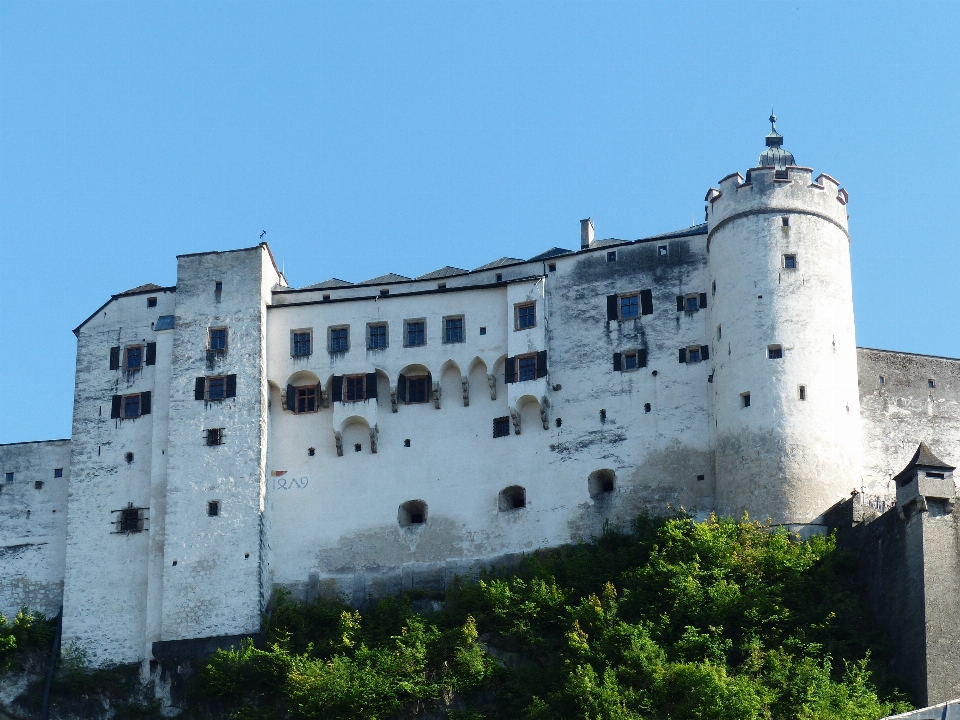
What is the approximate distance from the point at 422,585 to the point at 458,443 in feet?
15.9

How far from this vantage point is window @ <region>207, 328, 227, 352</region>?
65562mm

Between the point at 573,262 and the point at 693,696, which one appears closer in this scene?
the point at 693,696

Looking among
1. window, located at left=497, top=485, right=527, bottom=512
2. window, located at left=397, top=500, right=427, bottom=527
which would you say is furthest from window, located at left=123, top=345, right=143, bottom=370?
window, located at left=497, top=485, right=527, bottom=512

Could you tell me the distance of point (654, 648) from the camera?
2109 inches

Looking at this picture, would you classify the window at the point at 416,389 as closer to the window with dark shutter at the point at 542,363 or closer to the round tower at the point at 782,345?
the window with dark shutter at the point at 542,363

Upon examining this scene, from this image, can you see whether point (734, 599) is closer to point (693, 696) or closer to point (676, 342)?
point (693, 696)

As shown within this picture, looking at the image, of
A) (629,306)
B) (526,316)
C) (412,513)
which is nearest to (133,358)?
(412,513)

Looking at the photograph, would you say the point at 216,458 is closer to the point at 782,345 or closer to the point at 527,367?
the point at 527,367

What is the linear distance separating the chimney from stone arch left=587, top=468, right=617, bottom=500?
27.4 feet

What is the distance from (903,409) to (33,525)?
28.0 meters

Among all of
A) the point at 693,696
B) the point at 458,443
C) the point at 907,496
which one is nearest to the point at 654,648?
the point at 693,696

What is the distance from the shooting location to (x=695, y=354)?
62938 millimetres

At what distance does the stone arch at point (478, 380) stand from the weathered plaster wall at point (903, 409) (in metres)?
11.7

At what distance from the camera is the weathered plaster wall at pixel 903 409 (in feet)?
203
